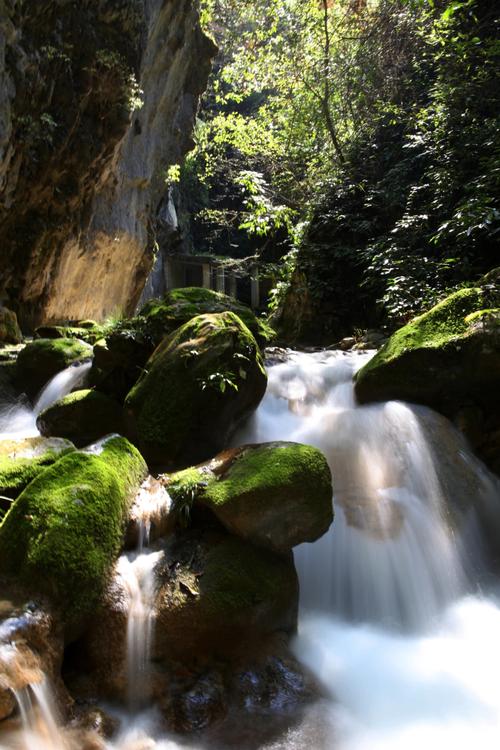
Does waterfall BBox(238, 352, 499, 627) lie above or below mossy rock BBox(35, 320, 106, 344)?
below

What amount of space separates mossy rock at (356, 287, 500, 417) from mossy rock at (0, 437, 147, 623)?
3448mm

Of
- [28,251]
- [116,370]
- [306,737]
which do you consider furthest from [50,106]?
[306,737]

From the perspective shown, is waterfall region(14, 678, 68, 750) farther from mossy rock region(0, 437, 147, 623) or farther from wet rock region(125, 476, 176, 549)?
wet rock region(125, 476, 176, 549)

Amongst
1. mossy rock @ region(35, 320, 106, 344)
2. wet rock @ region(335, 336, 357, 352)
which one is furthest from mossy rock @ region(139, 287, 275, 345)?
wet rock @ region(335, 336, 357, 352)

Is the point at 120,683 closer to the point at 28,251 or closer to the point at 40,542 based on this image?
the point at 40,542

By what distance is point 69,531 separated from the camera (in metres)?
3.25

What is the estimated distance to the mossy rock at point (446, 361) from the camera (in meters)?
5.69

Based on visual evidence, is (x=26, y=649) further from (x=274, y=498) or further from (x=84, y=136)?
(x=84, y=136)

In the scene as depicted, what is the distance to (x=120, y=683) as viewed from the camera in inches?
119

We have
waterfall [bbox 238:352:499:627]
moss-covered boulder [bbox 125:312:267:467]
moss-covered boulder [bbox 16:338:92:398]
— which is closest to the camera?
waterfall [bbox 238:352:499:627]

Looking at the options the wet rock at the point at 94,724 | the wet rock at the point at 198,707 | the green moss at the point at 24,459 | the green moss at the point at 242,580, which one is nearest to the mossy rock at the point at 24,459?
the green moss at the point at 24,459

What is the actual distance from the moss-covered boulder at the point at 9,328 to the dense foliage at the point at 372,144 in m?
5.50

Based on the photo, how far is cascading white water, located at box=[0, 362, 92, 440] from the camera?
7.10m

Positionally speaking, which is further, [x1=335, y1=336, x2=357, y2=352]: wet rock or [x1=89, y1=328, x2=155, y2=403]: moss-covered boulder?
[x1=335, y1=336, x2=357, y2=352]: wet rock
